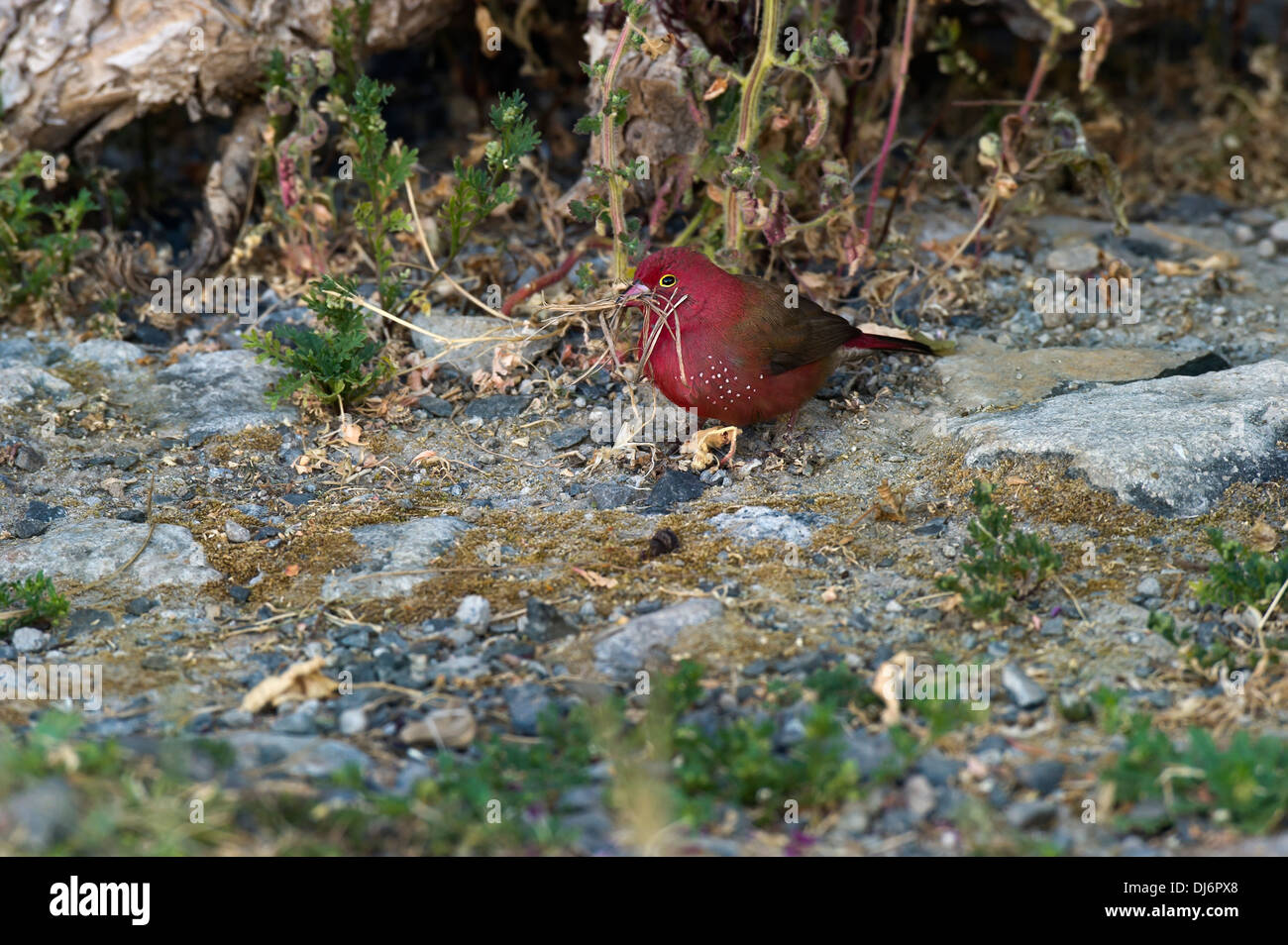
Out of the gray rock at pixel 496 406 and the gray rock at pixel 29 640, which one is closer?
the gray rock at pixel 29 640

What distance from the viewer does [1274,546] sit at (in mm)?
3932

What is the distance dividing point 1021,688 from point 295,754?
1843mm

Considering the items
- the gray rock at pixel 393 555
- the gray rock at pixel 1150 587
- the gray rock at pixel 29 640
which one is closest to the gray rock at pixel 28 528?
the gray rock at pixel 29 640

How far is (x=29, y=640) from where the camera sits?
369 centimetres

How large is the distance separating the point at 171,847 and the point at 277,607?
1343mm

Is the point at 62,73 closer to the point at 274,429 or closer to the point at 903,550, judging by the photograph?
the point at 274,429

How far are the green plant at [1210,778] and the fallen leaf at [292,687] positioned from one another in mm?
1965

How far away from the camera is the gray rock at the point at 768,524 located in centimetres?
417

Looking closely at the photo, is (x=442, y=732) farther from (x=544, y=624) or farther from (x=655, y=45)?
(x=655, y=45)

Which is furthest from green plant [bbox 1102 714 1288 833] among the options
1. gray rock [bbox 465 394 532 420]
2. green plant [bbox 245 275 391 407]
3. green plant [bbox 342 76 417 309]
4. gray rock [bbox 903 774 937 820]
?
green plant [bbox 342 76 417 309]

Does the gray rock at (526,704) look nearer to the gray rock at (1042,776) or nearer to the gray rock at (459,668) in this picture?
the gray rock at (459,668)

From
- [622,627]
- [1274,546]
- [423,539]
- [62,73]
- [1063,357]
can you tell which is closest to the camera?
[622,627]

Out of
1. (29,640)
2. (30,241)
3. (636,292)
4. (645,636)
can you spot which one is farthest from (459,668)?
(30,241)

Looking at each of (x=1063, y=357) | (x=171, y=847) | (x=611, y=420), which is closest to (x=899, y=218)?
(x=1063, y=357)
